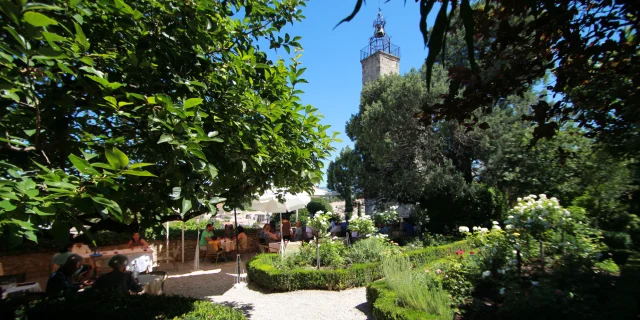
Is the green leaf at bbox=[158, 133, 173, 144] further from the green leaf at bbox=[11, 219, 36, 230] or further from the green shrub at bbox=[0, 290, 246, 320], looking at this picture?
the green shrub at bbox=[0, 290, 246, 320]

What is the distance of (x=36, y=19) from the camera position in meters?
1.23

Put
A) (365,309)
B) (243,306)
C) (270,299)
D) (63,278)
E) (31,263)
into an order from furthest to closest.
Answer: (31,263) → (270,299) → (243,306) → (365,309) → (63,278)

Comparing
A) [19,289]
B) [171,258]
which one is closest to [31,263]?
[171,258]

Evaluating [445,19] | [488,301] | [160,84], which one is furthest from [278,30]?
[488,301]

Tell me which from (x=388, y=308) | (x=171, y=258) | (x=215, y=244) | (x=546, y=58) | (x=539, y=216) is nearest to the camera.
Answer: (x=546, y=58)

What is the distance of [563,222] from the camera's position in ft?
17.0

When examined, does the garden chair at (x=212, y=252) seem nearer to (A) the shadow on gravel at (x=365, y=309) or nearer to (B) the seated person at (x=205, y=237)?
(B) the seated person at (x=205, y=237)

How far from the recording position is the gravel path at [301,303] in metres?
5.61

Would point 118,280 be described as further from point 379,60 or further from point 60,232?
point 379,60

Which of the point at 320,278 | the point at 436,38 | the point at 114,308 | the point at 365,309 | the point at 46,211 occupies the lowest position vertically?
the point at 365,309

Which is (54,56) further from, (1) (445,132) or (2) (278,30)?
(1) (445,132)

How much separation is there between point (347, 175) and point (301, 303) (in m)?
13.7

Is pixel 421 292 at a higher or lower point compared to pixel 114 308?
lower

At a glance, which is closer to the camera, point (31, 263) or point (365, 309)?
point (365, 309)
